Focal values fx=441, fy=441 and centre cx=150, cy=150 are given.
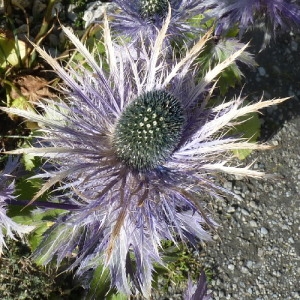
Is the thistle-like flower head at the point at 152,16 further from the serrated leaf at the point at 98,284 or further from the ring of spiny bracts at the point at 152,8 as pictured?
the serrated leaf at the point at 98,284

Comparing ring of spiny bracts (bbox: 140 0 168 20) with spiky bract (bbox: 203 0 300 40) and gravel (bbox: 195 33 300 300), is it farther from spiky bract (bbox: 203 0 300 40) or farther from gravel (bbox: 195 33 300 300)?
gravel (bbox: 195 33 300 300)

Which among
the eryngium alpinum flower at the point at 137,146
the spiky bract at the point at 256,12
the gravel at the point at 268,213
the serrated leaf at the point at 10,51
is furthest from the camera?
the gravel at the point at 268,213

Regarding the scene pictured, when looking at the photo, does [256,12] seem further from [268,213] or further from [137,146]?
[268,213]

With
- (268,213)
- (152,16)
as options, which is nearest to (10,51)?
(152,16)

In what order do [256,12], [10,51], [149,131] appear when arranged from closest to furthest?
[149,131] < [256,12] < [10,51]

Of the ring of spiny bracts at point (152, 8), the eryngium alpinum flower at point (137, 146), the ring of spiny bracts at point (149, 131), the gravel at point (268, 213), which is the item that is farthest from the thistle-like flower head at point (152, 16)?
the gravel at point (268, 213)

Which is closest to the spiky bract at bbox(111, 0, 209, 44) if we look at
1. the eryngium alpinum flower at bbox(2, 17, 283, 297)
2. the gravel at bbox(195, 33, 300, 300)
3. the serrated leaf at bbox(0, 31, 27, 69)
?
the eryngium alpinum flower at bbox(2, 17, 283, 297)
